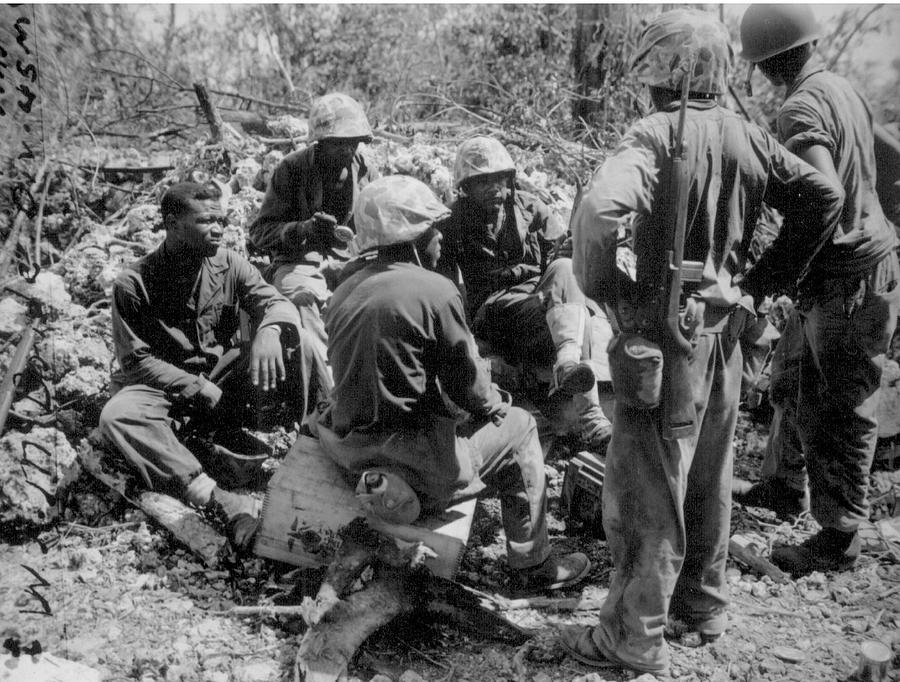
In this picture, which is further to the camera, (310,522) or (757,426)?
(757,426)

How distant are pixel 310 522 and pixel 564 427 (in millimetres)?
2015

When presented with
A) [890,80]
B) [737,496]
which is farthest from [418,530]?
[890,80]

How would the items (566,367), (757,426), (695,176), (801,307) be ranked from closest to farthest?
(695,176)
(801,307)
(566,367)
(757,426)

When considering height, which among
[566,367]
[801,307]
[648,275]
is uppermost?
[648,275]

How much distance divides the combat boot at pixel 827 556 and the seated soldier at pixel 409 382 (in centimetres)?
149

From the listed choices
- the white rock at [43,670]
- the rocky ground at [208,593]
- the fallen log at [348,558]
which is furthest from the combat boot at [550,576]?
the white rock at [43,670]

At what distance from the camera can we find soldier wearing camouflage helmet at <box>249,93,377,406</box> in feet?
16.8

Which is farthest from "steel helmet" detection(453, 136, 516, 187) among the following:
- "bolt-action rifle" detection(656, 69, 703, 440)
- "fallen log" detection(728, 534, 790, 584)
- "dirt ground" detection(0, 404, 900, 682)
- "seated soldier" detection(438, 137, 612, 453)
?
"fallen log" detection(728, 534, 790, 584)

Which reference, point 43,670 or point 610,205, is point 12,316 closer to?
point 43,670

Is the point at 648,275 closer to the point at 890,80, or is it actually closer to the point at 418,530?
the point at 418,530

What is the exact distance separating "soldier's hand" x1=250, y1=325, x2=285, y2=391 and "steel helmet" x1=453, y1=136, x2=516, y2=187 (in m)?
1.68

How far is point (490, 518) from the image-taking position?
4.37 m

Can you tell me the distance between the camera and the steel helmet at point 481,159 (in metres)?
4.73

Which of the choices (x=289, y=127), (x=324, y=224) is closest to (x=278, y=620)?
(x=324, y=224)
